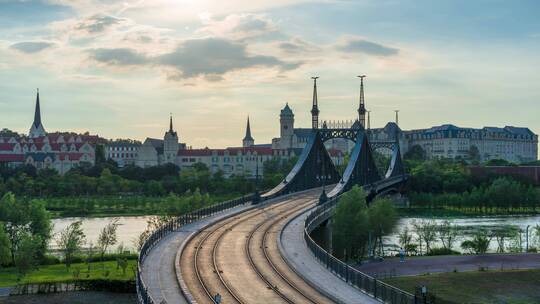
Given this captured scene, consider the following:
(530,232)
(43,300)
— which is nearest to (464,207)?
(530,232)

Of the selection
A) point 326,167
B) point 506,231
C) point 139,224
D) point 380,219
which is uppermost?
point 326,167

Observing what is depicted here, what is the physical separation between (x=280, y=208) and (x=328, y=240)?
384 inches

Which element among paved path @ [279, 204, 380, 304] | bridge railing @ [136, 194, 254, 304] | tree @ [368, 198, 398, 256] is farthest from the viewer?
tree @ [368, 198, 398, 256]

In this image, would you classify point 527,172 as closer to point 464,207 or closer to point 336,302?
point 464,207

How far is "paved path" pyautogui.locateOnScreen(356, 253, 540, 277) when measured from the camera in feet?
183

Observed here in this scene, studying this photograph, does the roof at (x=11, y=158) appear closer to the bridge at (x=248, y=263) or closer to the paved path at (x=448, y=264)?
the bridge at (x=248, y=263)

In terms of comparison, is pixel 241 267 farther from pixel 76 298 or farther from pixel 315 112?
pixel 315 112

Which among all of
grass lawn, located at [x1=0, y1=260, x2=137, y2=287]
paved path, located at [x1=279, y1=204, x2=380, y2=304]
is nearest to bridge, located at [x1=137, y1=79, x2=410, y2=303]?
paved path, located at [x1=279, y1=204, x2=380, y2=304]

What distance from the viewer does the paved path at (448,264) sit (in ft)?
183

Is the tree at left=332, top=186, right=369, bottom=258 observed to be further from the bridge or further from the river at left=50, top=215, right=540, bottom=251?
the river at left=50, top=215, right=540, bottom=251

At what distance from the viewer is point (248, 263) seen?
41781 mm

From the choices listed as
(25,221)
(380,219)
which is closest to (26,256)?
(25,221)

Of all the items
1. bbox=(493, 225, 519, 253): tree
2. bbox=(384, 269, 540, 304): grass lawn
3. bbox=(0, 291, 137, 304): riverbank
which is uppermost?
bbox=(384, 269, 540, 304): grass lawn

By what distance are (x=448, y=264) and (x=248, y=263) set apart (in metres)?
23.3
